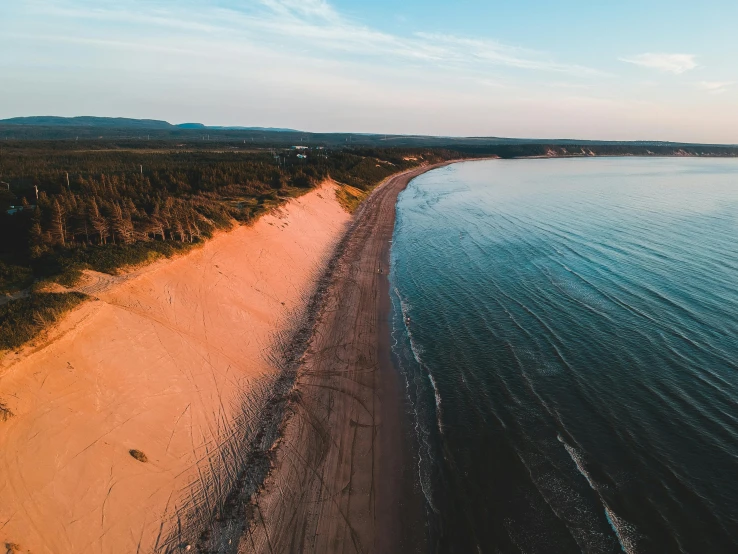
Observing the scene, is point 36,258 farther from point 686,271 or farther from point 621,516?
point 686,271

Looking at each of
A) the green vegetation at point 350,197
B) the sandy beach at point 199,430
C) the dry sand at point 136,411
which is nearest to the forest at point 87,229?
the sandy beach at point 199,430

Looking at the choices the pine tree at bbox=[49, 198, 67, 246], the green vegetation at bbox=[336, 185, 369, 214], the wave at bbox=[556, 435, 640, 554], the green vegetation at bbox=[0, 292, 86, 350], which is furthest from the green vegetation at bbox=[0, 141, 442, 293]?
the wave at bbox=[556, 435, 640, 554]

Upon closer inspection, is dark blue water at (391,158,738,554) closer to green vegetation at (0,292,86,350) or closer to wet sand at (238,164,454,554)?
wet sand at (238,164,454,554)

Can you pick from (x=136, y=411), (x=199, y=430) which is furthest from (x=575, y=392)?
(x=136, y=411)

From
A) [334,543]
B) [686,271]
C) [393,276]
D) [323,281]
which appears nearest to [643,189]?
[686,271]

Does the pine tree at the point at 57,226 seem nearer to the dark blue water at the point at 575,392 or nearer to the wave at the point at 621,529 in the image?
the dark blue water at the point at 575,392

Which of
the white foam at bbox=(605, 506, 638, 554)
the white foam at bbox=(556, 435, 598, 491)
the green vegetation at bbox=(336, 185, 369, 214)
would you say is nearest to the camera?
the white foam at bbox=(605, 506, 638, 554)
